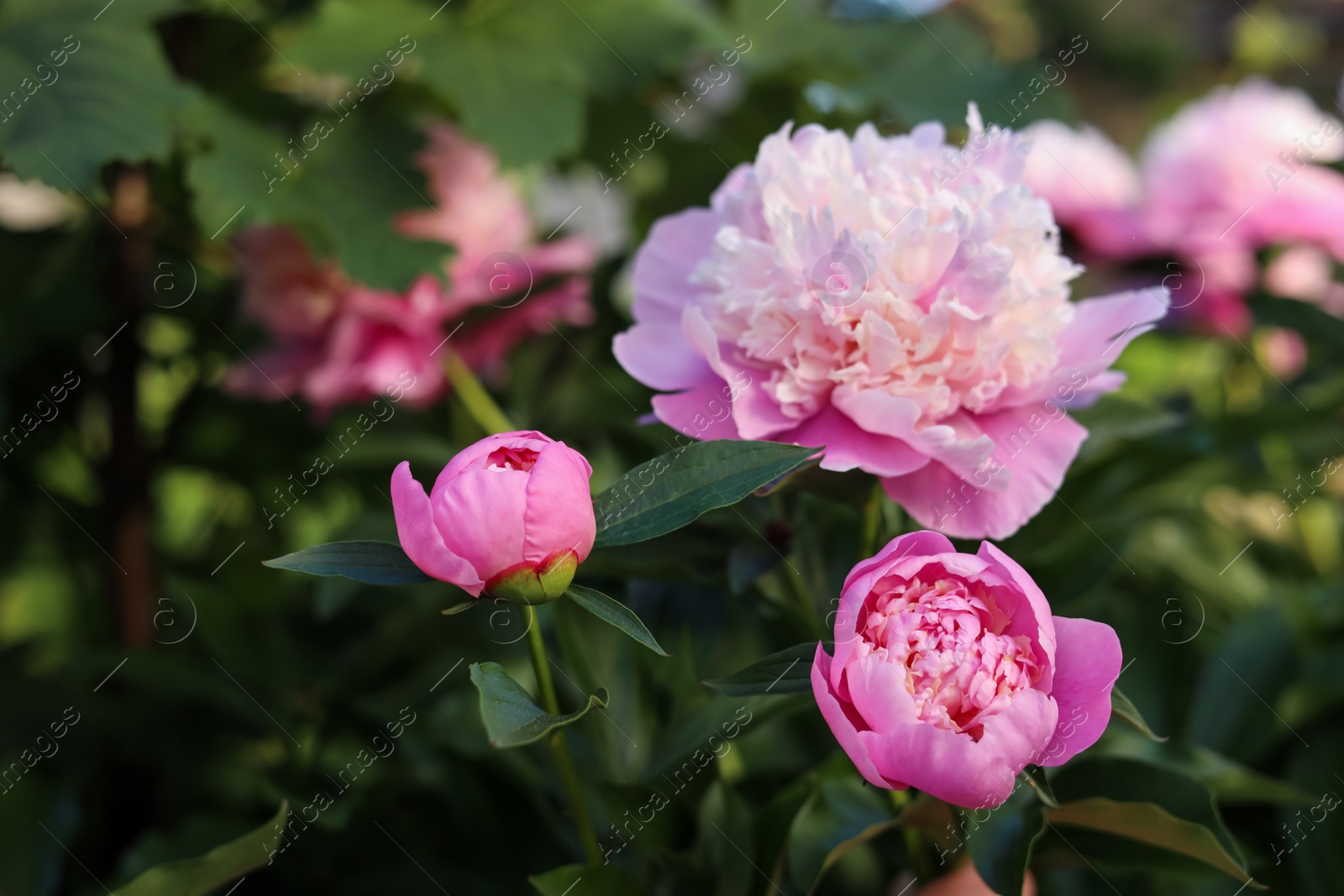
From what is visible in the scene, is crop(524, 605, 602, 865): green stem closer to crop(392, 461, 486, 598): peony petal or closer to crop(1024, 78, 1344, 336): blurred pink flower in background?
crop(392, 461, 486, 598): peony petal

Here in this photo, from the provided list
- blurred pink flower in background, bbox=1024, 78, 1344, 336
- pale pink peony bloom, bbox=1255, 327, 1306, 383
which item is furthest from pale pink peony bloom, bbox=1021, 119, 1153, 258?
pale pink peony bloom, bbox=1255, 327, 1306, 383

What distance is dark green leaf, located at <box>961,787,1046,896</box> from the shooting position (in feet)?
1.19

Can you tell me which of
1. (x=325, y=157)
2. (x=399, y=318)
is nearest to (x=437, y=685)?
(x=399, y=318)

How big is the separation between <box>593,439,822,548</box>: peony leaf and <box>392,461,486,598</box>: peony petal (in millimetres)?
50

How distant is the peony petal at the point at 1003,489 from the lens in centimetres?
37

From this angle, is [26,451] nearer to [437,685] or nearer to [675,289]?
[437,685]

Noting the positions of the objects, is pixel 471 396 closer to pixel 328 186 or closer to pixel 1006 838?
pixel 328 186

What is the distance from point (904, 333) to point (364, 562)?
208 mm

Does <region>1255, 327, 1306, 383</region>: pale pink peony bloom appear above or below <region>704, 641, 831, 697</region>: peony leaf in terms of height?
below

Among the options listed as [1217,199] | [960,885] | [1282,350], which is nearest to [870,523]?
[960,885]

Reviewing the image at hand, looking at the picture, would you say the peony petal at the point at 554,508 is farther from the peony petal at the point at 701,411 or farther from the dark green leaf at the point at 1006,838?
the dark green leaf at the point at 1006,838

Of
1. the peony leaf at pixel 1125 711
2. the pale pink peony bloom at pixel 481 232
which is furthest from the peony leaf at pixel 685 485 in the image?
the pale pink peony bloom at pixel 481 232

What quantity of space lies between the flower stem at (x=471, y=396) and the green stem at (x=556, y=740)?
0.30 metres

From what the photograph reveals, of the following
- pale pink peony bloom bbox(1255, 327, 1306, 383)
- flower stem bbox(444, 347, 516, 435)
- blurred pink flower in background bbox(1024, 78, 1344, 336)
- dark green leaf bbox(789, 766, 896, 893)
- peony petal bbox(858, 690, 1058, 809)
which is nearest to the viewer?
peony petal bbox(858, 690, 1058, 809)
